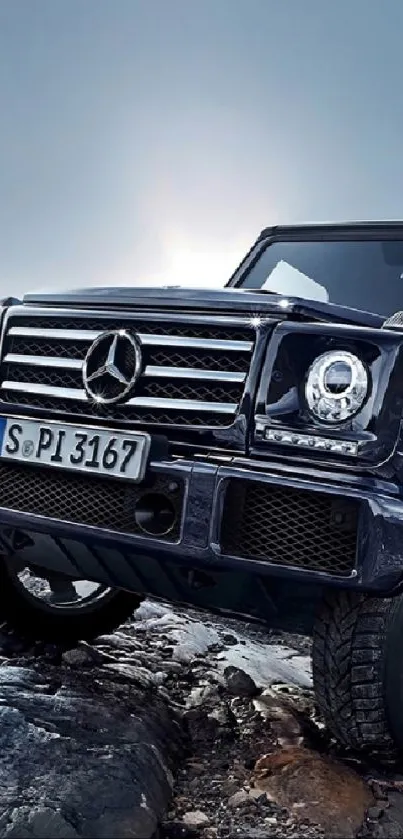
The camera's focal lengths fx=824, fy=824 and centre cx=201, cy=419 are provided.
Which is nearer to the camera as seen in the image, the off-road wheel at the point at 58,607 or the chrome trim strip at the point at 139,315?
the chrome trim strip at the point at 139,315

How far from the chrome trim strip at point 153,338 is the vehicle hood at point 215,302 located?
90 mm

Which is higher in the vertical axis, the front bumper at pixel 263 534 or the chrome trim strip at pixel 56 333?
the chrome trim strip at pixel 56 333

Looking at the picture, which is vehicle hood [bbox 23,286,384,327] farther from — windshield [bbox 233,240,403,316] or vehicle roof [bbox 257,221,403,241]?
vehicle roof [bbox 257,221,403,241]

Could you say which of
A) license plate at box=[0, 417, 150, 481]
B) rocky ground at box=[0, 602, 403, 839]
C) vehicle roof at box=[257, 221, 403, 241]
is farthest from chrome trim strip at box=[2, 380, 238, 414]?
vehicle roof at box=[257, 221, 403, 241]

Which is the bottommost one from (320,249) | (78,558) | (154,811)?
(154,811)

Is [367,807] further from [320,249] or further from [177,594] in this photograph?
[320,249]

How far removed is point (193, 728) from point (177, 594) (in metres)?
0.58

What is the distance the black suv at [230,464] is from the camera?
6.65 feet

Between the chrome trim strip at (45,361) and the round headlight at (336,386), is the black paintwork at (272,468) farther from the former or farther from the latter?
the chrome trim strip at (45,361)

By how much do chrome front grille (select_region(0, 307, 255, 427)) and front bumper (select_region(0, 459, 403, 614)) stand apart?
18 centimetres

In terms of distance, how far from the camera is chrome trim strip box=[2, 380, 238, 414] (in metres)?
2.22

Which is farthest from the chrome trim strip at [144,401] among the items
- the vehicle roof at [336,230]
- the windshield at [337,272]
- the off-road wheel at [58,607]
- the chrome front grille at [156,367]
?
the vehicle roof at [336,230]

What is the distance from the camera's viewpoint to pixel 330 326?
2.10 m

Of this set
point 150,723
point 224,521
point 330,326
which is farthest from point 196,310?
point 150,723
